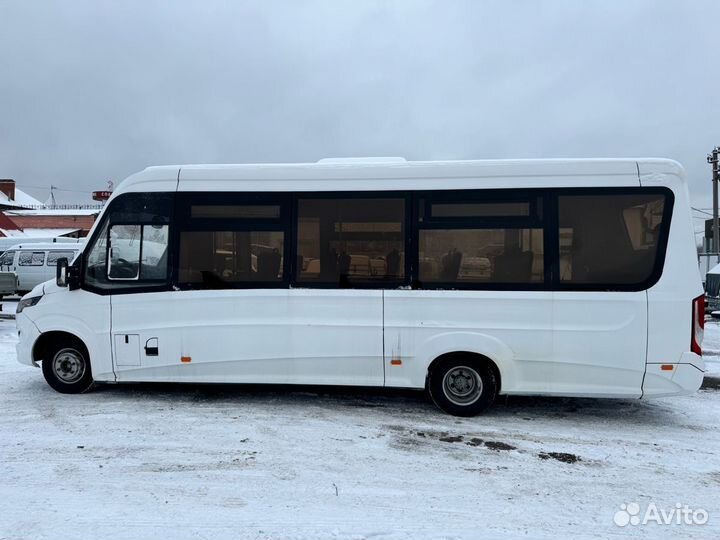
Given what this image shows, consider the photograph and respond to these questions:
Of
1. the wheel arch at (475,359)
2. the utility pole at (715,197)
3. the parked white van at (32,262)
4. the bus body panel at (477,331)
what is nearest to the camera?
the bus body panel at (477,331)

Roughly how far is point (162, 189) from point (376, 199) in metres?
2.53

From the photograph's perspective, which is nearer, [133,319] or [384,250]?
[384,250]

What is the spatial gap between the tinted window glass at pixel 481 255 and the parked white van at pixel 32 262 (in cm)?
1644

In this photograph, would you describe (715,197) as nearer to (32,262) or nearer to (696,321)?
(696,321)

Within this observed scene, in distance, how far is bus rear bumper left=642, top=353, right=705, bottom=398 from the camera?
4.80m

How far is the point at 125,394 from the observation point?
593 centimetres

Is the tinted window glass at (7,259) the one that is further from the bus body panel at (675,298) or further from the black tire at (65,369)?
the bus body panel at (675,298)

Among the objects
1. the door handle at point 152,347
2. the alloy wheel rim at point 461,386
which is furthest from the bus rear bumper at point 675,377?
the door handle at point 152,347

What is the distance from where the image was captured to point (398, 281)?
17.0ft

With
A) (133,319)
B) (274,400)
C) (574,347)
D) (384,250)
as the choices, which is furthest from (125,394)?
(574,347)

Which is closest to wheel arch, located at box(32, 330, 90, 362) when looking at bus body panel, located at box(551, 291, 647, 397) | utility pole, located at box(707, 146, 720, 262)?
bus body panel, located at box(551, 291, 647, 397)

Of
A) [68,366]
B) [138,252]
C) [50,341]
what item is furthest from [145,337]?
[50,341]

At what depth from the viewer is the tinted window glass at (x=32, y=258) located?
17.4 m

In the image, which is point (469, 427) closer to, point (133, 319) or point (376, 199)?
point (376, 199)
